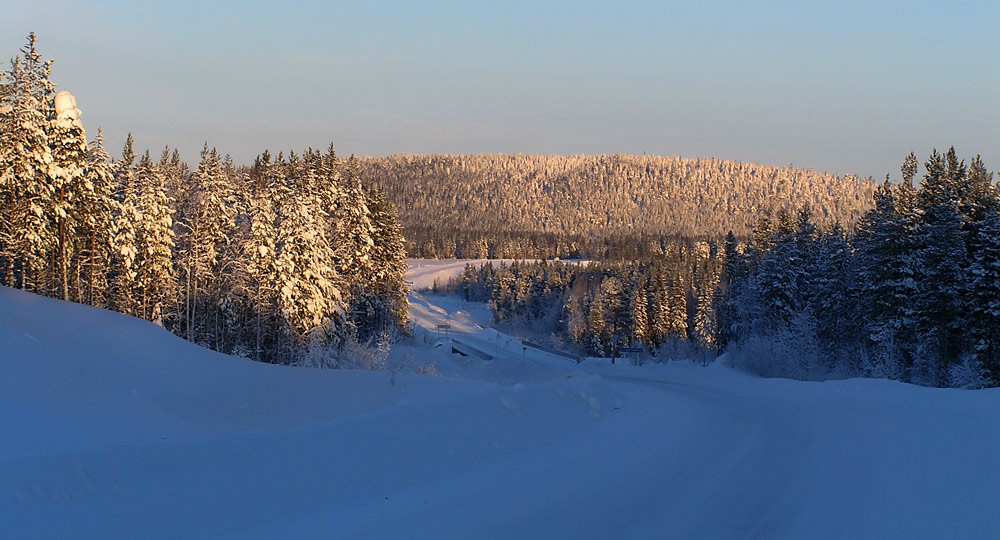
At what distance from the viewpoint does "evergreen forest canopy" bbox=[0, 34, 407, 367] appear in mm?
33344

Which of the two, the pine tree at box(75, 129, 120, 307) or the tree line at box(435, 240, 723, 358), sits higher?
the pine tree at box(75, 129, 120, 307)

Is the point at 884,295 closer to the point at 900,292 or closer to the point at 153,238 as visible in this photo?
the point at 900,292

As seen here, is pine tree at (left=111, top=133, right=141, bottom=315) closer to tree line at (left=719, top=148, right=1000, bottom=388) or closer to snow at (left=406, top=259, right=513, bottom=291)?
tree line at (left=719, top=148, right=1000, bottom=388)

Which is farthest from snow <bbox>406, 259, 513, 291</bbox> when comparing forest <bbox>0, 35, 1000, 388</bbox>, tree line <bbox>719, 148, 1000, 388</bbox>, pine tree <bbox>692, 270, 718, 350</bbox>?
tree line <bbox>719, 148, 1000, 388</bbox>

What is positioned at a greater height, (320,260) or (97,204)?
(97,204)

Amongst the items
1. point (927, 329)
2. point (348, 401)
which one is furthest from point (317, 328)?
point (927, 329)

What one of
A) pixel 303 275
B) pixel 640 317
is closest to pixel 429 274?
pixel 640 317

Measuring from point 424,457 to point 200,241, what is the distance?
127 feet

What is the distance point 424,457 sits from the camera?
37.6 feet

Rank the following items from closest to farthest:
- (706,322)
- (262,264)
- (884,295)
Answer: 1. (262,264)
2. (884,295)
3. (706,322)

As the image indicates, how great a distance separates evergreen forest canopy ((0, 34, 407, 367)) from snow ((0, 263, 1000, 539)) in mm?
14847

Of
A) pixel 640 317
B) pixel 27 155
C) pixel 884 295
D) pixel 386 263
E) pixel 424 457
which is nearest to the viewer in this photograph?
pixel 424 457

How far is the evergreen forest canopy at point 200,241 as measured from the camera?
3334cm

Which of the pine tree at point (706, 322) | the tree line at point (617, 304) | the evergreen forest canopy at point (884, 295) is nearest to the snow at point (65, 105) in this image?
the evergreen forest canopy at point (884, 295)
